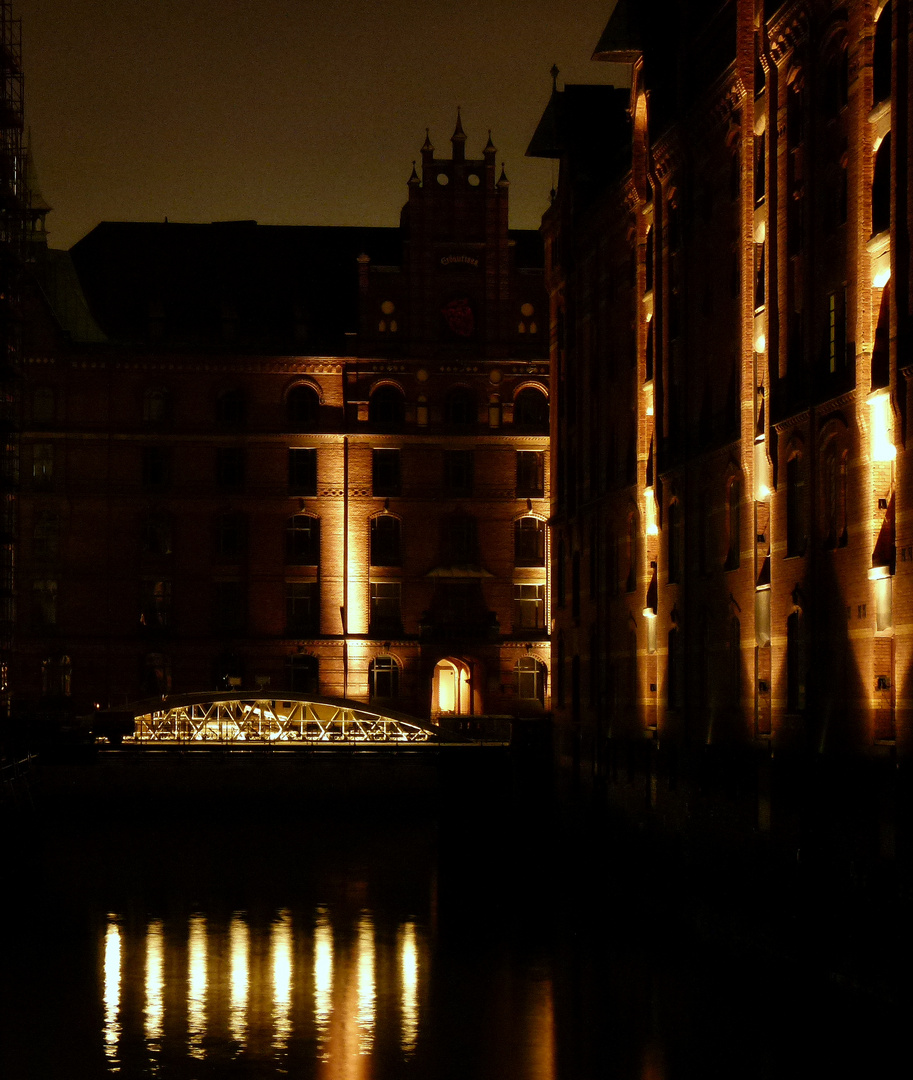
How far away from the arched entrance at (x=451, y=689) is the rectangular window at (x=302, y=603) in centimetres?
500

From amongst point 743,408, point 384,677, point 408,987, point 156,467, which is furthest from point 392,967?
point 156,467

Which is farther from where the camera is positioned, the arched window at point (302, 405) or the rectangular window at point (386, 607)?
the arched window at point (302, 405)

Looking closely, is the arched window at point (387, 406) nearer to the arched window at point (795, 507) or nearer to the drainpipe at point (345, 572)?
the drainpipe at point (345, 572)

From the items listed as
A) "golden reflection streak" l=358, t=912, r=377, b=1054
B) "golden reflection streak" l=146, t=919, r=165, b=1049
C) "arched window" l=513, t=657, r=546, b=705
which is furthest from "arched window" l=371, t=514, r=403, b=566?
"golden reflection streak" l=146, t=919, r=165, b=1049

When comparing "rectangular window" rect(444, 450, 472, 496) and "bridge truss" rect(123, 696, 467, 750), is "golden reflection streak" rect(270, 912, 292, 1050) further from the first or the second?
"rectangular window" rect(444, 450, 472, 496)

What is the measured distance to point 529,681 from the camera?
69812 mm

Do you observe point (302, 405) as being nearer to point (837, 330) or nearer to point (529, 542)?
point (529, 542)

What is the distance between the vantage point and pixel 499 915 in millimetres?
38281

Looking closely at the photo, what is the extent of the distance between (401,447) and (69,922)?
118 feet

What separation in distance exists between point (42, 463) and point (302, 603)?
11.0 m

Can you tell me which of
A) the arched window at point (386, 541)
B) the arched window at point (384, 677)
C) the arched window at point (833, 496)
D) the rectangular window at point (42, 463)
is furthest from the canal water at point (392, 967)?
the rectangular window at point (42, 463)

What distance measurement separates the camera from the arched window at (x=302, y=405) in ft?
232

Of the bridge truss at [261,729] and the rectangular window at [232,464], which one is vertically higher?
the rectangular window at [232,464]

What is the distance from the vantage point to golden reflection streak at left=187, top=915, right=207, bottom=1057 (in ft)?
87.2
